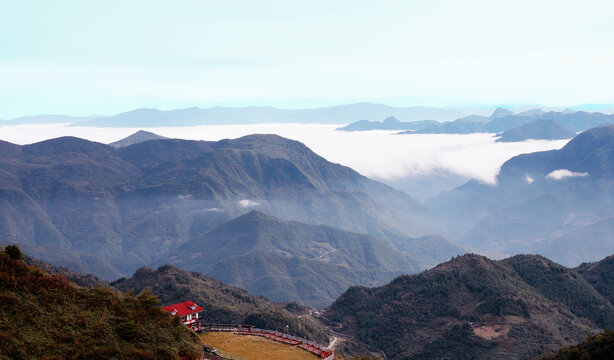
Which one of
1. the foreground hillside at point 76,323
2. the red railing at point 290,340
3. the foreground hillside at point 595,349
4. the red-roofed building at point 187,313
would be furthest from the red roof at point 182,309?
the foreground hillside at point 595,349

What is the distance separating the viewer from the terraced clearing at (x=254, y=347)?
306 feet

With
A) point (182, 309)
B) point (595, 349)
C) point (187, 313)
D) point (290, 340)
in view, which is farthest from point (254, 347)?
point (595, 349)

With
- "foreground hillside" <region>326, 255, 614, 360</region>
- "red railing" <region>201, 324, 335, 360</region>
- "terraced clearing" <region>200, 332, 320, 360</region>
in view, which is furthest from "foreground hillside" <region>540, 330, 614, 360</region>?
"foreground hillside" <region>326, 255, 614, 360</region>

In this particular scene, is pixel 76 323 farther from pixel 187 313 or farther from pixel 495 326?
pixel 495 326

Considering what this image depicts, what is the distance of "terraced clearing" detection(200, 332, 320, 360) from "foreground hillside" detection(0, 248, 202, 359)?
13472mm

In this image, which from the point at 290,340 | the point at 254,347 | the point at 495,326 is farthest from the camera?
the point at 495,326

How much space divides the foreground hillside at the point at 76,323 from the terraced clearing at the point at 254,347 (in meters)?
13.5

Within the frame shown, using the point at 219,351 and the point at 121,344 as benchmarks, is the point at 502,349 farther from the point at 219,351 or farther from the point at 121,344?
the point at 121,344

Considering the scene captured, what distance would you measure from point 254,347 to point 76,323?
34.0 metres

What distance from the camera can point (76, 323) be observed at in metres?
72.4

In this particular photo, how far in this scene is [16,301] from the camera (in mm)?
71125

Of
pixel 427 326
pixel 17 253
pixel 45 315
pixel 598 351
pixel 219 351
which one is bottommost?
pixel 427 326

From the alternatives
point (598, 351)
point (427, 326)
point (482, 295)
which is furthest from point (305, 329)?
point (598, 351)

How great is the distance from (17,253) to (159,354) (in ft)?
82.3
